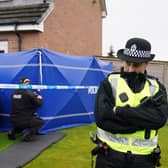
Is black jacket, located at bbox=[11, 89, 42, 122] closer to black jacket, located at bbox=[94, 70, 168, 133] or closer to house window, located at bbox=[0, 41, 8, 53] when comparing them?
black jacket, located at bbox=[94, 70, 168, 133]

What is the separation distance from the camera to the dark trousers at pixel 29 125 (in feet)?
28.9

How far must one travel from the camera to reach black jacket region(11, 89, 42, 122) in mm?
8859

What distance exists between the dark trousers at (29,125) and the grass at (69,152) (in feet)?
1.17

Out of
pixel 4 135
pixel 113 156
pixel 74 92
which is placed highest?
pixel 113 156

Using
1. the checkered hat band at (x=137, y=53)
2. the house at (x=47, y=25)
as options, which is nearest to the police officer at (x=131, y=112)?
the checkered hat band at (x=137, y=53)

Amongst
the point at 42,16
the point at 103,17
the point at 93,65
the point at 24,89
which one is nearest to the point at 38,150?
the point at 24,89

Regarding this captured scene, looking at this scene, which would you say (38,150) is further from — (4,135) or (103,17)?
(103,17)

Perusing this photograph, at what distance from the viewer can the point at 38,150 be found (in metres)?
7.79

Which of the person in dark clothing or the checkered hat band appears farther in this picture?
the person in dark clothing

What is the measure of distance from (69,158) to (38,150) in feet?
2.48

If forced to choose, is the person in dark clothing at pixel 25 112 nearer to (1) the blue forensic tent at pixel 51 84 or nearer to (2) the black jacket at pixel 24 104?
(2) the black jacket at pixel 24 104

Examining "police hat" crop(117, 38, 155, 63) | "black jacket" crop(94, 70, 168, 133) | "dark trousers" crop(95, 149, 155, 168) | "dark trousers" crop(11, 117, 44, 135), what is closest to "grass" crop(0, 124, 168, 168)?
"dark trousers" crop(11, 117, 44, 135)

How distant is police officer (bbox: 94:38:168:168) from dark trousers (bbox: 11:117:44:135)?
5.69 meters

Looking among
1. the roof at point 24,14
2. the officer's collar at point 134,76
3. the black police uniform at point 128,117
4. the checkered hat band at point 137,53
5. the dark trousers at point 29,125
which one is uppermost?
the roof at point 24,14
